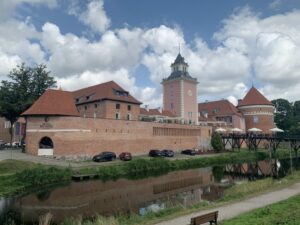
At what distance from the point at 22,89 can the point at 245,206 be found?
36.8 m

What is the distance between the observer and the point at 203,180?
94.2ft

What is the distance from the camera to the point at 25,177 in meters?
24.4

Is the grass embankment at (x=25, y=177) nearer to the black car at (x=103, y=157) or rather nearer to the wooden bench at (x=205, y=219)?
the black car at (x=103, y=157)

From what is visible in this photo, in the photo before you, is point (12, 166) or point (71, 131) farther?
point (71, 131)

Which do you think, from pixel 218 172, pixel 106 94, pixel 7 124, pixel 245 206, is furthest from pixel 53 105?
pixel 7 124

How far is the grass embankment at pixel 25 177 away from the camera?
22.6m

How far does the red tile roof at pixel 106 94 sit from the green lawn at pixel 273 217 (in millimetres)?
34681

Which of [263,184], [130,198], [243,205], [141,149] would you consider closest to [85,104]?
[141,149]

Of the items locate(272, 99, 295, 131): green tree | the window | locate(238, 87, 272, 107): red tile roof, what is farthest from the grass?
locate(272, 99, 295, 131): green tree

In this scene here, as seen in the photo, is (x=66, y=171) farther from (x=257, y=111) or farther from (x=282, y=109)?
(x=282, y=109)

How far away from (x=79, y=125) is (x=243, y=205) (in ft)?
86.2

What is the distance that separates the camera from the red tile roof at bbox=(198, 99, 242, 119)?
227 feet

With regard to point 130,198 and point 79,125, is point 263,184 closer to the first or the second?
point 130,198

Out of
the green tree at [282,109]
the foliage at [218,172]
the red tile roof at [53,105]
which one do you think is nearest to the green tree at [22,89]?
the red tile roof at [53,105]
